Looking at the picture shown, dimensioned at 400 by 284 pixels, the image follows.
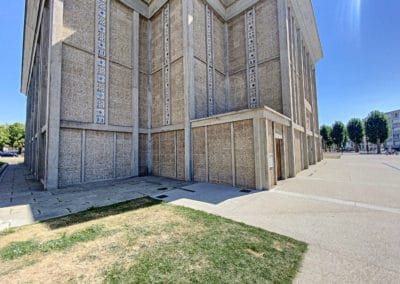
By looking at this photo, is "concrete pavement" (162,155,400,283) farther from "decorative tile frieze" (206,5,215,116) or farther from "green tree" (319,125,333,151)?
"green tree" (319,125,333,151)

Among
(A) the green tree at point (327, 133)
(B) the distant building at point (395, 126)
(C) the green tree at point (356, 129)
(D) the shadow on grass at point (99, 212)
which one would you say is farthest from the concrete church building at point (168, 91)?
(B) the distant building at point (395, 126)

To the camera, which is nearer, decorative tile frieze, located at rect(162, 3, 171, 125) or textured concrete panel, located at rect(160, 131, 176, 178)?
textured concrete panel, located at rect(160, 131, 176, 178)

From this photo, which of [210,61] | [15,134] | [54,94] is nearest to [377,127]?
[210,61]

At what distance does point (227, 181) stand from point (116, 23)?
13.9 meters

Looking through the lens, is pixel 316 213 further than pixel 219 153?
No

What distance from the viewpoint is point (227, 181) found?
929 cm

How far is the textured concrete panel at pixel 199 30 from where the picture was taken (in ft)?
40.9

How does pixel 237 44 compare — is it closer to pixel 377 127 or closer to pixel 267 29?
pixel 267 29

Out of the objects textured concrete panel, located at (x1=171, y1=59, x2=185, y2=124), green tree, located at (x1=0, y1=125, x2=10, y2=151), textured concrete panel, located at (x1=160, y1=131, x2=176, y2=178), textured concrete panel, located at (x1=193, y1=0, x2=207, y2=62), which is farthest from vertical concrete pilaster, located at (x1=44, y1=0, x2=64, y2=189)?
green tree, located at (x1=0, y1=125, x2=10, y2=151)

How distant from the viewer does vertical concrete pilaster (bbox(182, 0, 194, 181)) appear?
1123 cm

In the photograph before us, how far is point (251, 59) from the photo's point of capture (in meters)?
13.6

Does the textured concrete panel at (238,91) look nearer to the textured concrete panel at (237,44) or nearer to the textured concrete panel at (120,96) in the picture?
the textured concrete panel at (237,44)

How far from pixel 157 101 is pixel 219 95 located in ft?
17.0

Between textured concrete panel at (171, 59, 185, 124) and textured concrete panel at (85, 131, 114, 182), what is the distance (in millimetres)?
4696
